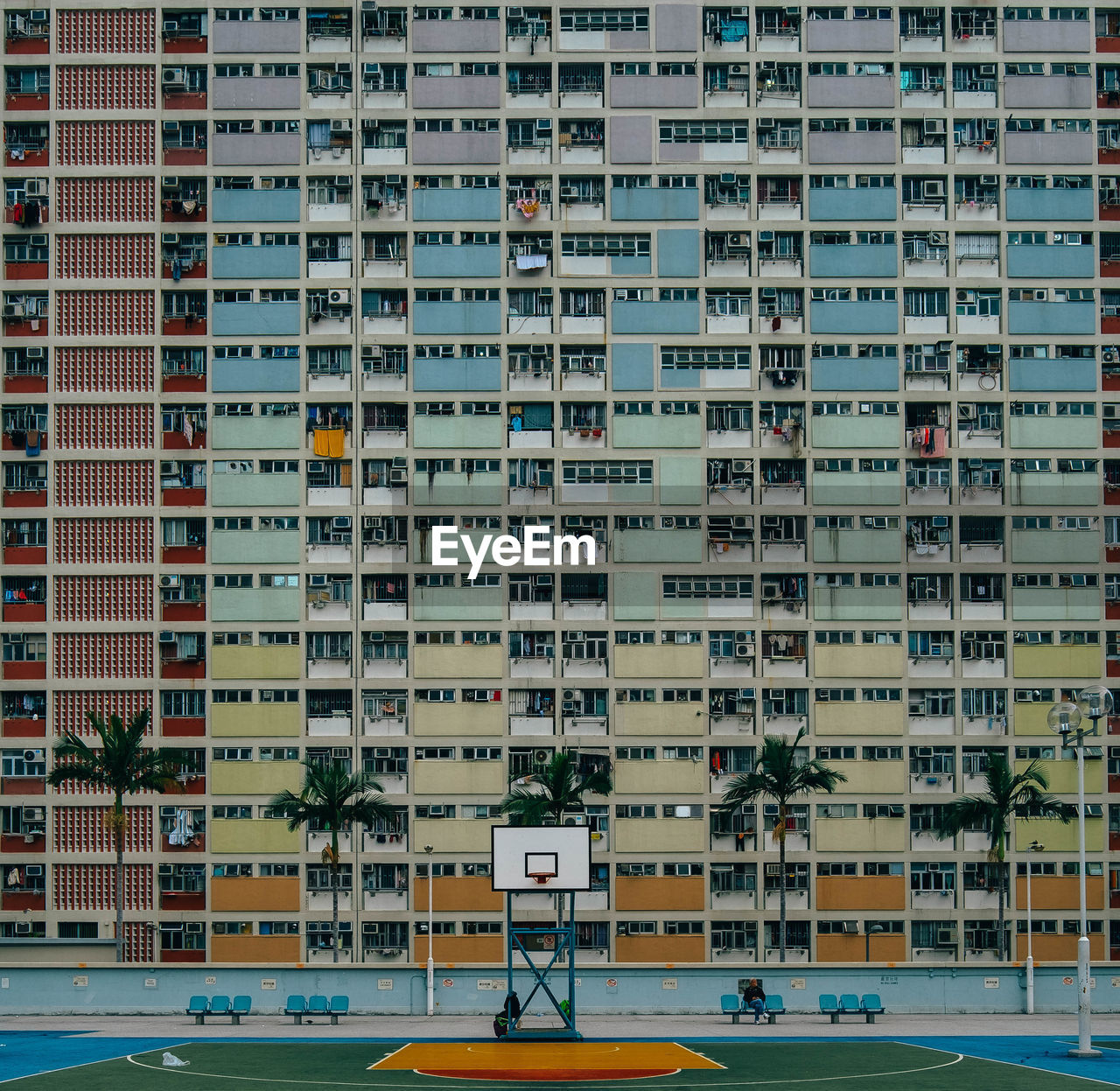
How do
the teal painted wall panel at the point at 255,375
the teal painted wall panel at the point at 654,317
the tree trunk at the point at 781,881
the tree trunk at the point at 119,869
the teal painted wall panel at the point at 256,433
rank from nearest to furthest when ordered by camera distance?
the tree trunk at the point at 781,881 < the tree trunk at the point at 119,869 < the teal painted wall panel at the point at 256,433 < the teal painted wall panel at the point at 255,375 < the teal painted wall panel at the point at 654,317

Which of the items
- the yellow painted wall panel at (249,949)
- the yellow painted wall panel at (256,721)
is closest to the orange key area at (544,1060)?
the yellow painted wall panel at (249,949)

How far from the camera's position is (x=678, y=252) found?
84500 mm

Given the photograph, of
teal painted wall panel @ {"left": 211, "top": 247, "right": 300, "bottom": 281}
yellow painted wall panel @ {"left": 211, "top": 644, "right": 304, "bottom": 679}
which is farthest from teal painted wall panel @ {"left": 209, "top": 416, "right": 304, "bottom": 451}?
yellow painted wall panel @ {"left": 211, "top": 644, "right": 304, "bottom": 679}

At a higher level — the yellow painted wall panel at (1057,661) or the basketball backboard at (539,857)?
the yellow painted wall panel at (1057,661)

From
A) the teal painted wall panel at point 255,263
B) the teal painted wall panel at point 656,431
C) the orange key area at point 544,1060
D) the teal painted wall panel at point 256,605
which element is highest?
the teal painted wall panel at point 255,263

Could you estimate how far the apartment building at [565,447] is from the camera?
81250 mm

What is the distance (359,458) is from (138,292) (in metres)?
14.3

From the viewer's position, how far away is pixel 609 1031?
58406 millimetres

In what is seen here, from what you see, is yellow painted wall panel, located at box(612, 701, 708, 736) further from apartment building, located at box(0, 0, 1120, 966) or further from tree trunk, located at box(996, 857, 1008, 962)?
tree trunk, located at box(996, 857, 1008, 962)

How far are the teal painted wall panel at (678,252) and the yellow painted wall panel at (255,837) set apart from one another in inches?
1338

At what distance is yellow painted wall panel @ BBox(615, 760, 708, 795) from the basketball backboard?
85.8ft

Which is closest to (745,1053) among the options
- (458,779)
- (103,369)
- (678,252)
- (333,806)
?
(333,806)

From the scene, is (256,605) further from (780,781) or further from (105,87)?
(105,87)

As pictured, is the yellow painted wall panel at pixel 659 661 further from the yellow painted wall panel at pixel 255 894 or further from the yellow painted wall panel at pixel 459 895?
the yellow painted wall panel at pixel 255 894
